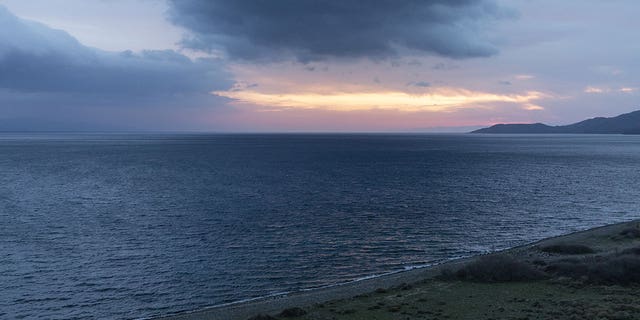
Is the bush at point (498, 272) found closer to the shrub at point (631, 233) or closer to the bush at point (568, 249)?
the bush at point (568, 249)

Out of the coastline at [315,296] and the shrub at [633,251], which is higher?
the shrub at [633,251]

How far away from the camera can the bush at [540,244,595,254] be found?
46000mm

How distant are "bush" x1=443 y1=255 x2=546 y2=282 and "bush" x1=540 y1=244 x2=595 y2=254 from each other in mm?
10360

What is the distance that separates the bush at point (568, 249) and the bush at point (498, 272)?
408 inches

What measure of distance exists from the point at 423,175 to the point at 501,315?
101908 millimetres

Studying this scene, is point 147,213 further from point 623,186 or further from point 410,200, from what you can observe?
point 623,186

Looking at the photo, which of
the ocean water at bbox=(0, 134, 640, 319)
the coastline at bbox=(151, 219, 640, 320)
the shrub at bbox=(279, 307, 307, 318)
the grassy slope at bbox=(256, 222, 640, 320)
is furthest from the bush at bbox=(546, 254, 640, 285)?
the shrub at bbox=(279, 307, 307, 318)

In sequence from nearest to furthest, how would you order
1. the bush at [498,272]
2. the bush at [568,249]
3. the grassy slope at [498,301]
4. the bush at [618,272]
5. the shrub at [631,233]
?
the grassy slope at [498,301] → the bush at [618,272] → the bush at [498,272] → the bush at [568,249] → the shrub at [631,233]

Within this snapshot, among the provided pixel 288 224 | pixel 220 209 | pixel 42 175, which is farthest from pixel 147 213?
pixel 42 175

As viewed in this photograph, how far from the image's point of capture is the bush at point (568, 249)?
151ft

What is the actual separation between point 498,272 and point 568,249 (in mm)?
14073

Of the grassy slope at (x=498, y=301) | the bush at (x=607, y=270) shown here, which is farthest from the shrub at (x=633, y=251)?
the bush at (x=607, y=270)

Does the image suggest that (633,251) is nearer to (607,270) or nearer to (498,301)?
(607,270)

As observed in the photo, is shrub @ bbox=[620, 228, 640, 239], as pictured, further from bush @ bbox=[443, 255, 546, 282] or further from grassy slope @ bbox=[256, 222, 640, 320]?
bush @ bbox=[443, 255, 546, 282]
